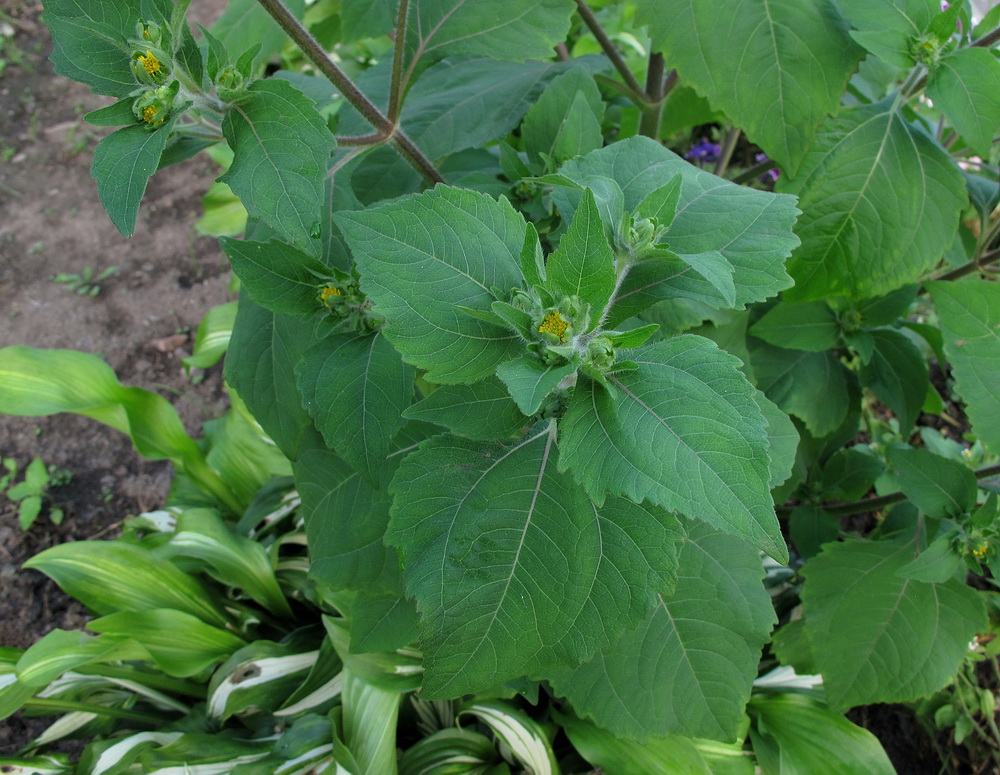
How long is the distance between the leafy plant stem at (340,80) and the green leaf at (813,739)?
5.99 ft

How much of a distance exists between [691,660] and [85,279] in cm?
390

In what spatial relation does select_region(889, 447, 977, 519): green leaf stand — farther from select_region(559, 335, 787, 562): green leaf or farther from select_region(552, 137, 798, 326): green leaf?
select_region(559, 335, 787, 562): green leaf

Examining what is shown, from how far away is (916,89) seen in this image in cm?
169

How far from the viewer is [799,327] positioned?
2039mm

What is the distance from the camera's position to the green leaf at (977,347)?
60.5 inches

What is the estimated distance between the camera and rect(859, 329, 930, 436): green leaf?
1.99 m

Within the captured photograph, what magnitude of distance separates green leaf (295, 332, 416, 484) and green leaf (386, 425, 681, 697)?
140 mm

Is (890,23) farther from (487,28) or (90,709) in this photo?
(90,709)

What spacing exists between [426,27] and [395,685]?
1697mm

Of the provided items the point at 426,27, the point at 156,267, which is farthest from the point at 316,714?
the point at 156,267

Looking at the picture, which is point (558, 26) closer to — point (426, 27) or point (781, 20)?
point (426, 27)

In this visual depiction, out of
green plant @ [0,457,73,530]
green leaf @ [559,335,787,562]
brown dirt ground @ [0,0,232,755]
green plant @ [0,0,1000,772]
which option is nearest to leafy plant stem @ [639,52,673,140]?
green plant @ [0,0,1000,772]

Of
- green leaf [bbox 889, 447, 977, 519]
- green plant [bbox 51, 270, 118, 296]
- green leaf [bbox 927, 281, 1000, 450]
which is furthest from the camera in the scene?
green plant [bbox 51, 270, 118, 296]

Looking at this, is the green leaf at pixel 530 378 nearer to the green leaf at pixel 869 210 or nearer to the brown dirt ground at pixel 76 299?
the green leaf at pixel 869 210
